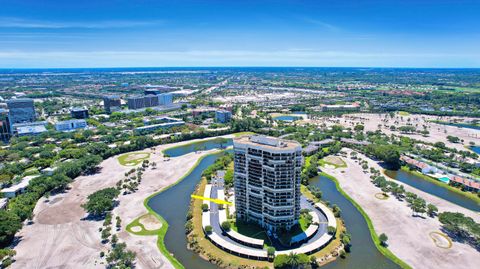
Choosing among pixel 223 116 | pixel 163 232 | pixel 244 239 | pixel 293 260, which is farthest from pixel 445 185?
pixel 223 116

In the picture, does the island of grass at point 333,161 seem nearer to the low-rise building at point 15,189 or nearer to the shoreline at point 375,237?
the shoreline at point 375,237

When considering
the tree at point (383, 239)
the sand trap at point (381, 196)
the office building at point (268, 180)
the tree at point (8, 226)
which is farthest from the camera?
the sand trap at point (381, 196)

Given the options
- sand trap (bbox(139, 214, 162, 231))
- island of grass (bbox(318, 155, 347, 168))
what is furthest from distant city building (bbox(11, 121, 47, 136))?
island of grass (bbox(318, 155, 347, 168))

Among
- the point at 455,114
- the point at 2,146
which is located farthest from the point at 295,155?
the point at 455,114

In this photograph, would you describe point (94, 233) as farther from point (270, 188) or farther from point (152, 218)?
point (270, 188)

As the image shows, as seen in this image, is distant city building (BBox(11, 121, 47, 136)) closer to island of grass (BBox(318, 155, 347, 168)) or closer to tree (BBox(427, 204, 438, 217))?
island of grass (BBox(318, 155, 347, 168))

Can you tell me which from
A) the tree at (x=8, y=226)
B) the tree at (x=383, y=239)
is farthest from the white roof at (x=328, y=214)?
the tree at (x=8, y=226)
